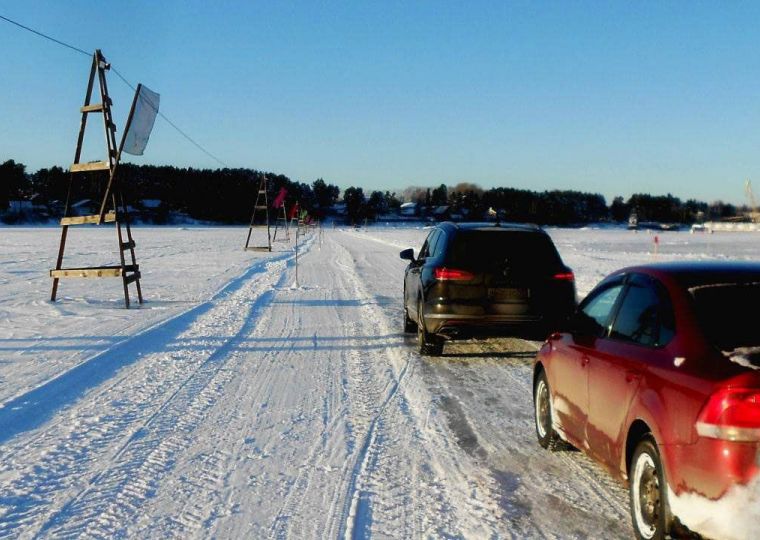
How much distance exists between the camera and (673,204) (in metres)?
173

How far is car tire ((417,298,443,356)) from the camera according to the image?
31.5 feet

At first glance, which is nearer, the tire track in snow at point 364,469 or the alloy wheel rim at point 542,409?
the tire track in snow at point 364,469

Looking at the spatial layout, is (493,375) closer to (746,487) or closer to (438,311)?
(438,311)

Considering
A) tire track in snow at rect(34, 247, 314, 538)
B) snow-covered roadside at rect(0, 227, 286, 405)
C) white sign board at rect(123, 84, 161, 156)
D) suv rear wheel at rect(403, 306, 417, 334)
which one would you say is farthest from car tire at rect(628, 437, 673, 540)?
white sign board at rect(123, 84, 161, 156)

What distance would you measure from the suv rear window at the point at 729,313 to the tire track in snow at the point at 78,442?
386 cm

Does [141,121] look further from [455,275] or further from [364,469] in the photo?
[364,469]

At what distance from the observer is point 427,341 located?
9664 mm

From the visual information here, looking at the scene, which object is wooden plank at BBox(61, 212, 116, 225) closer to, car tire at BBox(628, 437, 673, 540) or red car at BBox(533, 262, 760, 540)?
red car at BBox(533, 262, 760, 540)

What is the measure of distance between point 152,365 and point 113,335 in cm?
260

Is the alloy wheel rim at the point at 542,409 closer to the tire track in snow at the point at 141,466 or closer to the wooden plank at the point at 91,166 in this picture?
the tire track in snow at the point at 141,466

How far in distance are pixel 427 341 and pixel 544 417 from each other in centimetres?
382

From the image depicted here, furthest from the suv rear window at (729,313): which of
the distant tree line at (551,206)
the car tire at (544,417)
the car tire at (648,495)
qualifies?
the distant tree line at (551,206)

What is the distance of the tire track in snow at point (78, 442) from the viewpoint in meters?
4.60

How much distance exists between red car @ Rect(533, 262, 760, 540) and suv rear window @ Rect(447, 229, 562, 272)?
389 cm
